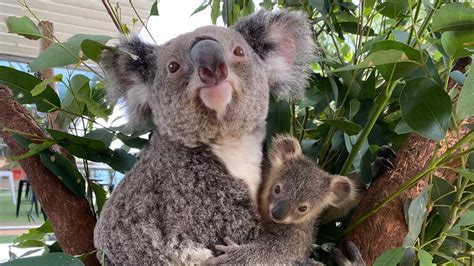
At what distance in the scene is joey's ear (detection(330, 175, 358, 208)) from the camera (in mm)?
1621

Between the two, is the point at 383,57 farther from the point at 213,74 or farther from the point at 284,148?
the point at 284,148

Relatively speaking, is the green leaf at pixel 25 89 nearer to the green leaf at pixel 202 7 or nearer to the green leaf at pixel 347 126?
the green leaf at pixel 202 7

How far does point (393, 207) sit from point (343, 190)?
227 mm

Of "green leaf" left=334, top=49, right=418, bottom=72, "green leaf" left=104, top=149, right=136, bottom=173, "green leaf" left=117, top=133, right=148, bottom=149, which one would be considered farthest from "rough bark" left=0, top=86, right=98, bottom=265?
"green leaf" left=334, top=49, right=418, bottom=72

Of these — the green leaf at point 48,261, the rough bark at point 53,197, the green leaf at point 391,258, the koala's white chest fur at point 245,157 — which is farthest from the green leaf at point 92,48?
the green leaf at point 391,258

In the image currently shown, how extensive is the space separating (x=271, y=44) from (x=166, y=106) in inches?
18.5

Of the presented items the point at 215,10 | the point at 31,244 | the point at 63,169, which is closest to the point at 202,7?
the point at 215,10

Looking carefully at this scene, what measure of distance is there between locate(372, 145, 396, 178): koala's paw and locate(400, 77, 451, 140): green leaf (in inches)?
12.6

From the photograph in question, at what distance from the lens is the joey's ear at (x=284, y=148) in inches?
66.4

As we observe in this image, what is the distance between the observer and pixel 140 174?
156cm

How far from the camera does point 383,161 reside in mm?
1511

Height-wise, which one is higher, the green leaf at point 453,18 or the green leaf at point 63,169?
the green leaf at point 453,18

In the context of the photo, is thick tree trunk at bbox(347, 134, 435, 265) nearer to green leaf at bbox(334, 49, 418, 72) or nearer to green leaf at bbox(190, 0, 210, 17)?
green leaf at bbox(334, 49, 418, 72)

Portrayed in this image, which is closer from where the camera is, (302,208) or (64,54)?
(64,54)
